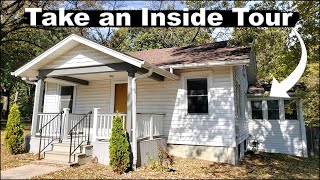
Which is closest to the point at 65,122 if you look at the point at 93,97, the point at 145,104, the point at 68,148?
the point at 68,148

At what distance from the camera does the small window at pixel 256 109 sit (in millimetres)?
14375

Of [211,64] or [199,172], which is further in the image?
[211,64]

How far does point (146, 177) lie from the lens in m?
7.05

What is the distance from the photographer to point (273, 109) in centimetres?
1404

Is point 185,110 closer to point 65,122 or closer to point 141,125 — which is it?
point 141,125

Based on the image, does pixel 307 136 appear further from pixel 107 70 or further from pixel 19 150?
pixel 19 150

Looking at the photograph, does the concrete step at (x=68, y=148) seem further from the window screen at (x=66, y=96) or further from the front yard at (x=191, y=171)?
the window screen at (x=66, y=96)

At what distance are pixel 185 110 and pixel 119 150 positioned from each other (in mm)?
3611

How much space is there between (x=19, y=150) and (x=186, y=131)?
6.55 metres

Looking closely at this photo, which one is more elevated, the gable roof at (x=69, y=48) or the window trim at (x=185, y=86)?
the gable roof at (x=69, y=48)

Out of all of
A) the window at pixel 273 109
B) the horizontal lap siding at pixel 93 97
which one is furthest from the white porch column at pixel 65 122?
the window at pixel 273 109

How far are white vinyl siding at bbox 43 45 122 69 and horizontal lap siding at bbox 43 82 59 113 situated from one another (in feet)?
9.89

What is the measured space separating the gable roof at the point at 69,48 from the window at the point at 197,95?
77cm

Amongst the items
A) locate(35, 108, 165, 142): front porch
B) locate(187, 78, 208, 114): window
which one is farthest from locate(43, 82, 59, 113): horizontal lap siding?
locate(187, 78, 208, 114): window
